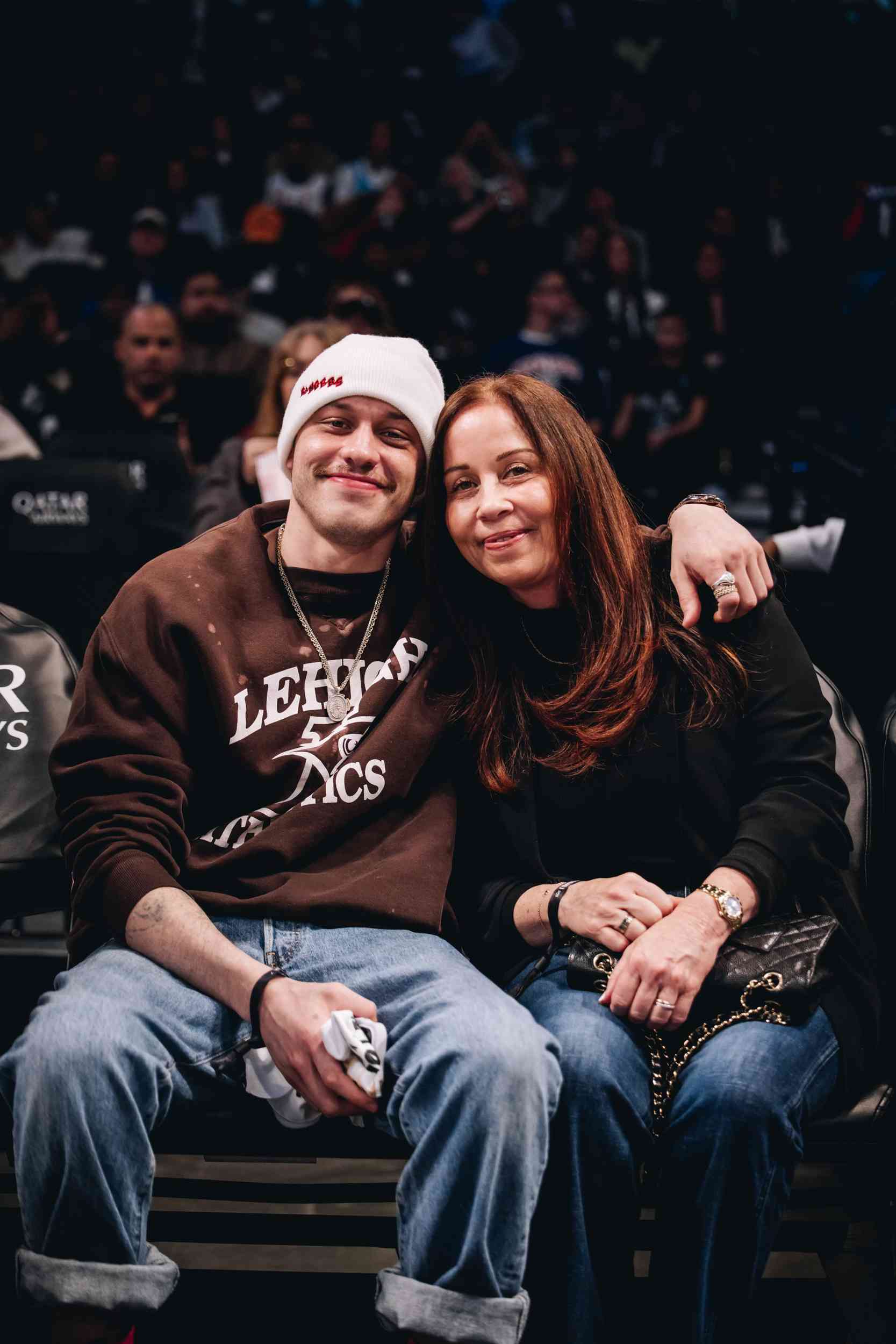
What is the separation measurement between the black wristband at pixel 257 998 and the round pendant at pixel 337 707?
16.2 inches

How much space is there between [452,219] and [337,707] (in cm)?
653

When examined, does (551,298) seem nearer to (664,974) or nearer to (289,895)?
(289,895)

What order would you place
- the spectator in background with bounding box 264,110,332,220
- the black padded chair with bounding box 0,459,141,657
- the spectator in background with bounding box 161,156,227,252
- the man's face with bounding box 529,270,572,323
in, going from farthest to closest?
1. the spectator in background with bounding box 264,110,332,220
2. the spectator in background with bounding box 161,156,227,252
3. the man's face with bounding box 529,270,572,323
4. the black padded chair with bounding box 0,459,141,657

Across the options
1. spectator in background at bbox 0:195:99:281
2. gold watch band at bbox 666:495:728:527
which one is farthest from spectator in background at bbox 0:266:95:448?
gold watch band at bbox 666:495:728:527

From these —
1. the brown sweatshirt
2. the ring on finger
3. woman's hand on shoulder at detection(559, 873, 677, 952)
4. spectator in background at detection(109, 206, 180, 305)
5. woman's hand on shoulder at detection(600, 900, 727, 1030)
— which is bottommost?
woman's hand on shoulder at detection(600, 900, 727, 1030)

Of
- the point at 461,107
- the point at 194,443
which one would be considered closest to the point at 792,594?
the point at 194,443

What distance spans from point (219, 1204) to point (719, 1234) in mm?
704

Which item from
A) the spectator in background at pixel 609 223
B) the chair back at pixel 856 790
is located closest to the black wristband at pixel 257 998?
the chair back at pixel 856 790

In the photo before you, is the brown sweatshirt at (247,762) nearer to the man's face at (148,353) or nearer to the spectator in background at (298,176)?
the man's face at (148,353)

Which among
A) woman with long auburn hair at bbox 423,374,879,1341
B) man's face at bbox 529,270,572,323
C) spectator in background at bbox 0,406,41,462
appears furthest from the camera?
man's face at bbox 529,270,572,323

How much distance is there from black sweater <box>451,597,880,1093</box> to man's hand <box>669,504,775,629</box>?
1.8 inches

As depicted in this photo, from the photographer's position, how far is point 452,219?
777 centimetres

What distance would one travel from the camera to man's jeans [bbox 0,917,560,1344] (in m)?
1.45

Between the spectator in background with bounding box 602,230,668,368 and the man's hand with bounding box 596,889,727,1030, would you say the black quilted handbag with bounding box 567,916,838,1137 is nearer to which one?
the man's hand with bounding box 596,889,727,1030
